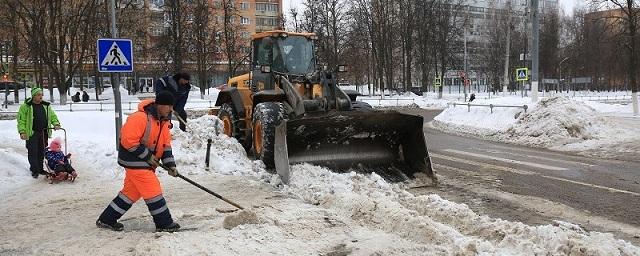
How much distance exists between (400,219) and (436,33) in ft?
171

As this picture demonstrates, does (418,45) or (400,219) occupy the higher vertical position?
(418,45)

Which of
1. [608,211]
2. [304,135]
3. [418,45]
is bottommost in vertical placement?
[608,211]

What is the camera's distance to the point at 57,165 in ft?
30.1

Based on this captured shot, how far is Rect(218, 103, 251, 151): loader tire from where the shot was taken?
12.6m

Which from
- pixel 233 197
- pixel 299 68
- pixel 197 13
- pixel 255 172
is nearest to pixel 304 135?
pixel 255 172

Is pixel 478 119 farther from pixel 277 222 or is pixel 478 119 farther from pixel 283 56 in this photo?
pixel 277 222

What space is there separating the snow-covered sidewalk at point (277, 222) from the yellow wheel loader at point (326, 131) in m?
0.50

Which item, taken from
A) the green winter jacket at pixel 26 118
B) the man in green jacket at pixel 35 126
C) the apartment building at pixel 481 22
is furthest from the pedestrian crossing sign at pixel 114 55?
the apartment building at pixel 481 22

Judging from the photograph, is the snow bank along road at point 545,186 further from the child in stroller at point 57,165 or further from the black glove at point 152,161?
the child in stroller at point 57,165

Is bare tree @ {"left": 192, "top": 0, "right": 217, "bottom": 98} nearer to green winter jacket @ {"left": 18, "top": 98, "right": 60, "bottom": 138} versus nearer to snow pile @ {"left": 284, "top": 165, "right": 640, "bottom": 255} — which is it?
green winter jacket @ {"left": 18, "top": 98, "right": 60, "bottom": 138}

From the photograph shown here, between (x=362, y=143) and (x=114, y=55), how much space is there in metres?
4.84

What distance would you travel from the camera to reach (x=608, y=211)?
7012 millimetres

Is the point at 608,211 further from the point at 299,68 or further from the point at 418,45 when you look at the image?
the point at 418,45

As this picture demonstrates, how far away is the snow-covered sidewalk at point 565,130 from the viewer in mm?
14227
